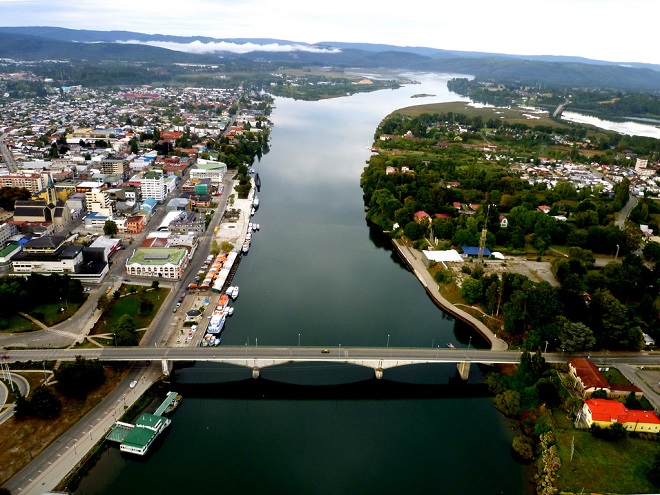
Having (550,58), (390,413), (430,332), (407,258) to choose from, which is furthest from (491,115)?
(550,58)

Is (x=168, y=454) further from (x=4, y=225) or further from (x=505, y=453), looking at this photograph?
(x=4, y=225)

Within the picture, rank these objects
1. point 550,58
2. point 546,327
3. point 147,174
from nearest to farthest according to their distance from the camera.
Answer: point 546,327 < point 147,174 < point 550,58

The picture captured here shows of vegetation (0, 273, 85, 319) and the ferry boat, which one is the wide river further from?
vegetation (0, 273, 85, 319)

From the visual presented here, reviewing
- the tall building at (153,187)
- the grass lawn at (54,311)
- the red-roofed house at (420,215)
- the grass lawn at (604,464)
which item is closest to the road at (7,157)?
the tall building at (153,187)

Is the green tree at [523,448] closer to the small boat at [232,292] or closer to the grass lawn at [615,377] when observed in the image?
the grass lawn at [615,377]

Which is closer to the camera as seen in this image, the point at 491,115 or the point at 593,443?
the point at 593,443

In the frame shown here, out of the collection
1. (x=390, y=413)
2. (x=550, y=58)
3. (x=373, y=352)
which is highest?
(x=550, y=58)

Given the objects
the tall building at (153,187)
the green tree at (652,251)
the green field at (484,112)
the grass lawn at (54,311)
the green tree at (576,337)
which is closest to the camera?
the green tree at (576,337)
